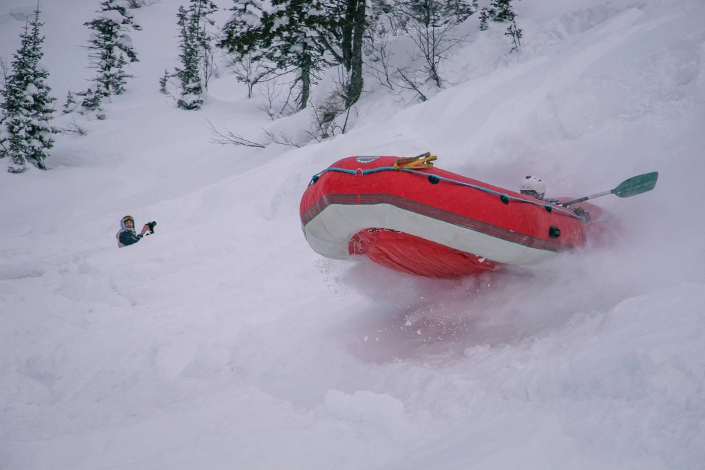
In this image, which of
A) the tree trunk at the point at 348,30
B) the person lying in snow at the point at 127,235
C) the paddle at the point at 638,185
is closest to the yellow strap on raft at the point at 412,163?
the paddle at the point at 638,185

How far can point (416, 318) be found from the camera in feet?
13.7

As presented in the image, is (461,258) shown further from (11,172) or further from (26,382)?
(11,172)

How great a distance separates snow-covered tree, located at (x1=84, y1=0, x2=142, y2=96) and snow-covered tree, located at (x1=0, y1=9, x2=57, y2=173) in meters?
5.05

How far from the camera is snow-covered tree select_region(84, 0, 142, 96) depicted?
21.3 metres

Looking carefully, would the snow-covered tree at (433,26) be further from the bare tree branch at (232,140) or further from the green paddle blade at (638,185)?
the green paddle blade at (638,185)

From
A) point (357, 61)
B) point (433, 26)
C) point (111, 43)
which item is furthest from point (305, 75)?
point (111, 43)

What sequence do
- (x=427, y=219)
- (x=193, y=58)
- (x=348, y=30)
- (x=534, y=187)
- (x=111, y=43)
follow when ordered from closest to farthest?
1. (x=427, y=219)
2. (x=534, y=187)
3. (x=348, y=30)
4. (x=193, y=58)
5. (x=111, y=43)

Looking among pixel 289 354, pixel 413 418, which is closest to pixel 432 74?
pixel 289 354

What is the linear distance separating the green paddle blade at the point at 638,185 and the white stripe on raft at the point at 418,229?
3.54 ft

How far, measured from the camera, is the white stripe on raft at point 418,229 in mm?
3320

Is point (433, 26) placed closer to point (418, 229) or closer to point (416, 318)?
point (416, 318)

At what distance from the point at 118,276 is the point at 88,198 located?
8230 millimetres

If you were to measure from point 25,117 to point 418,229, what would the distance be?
670 inches

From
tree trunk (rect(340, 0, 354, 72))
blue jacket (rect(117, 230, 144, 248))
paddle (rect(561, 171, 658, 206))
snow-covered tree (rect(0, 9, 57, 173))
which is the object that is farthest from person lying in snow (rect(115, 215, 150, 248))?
snow-covered tree (rect(0, 9, 57, 173))
